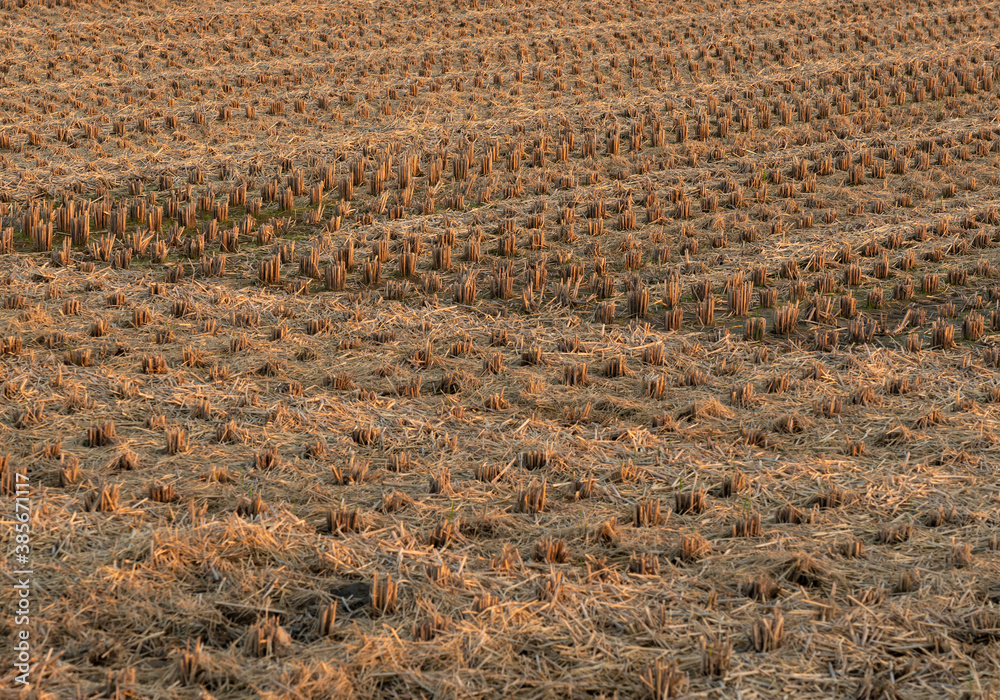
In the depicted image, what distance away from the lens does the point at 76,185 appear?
10.9 m

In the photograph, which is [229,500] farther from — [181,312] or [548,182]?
[548,182]

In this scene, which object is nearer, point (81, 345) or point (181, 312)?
point (81, 345)

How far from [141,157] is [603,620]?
9.49 meters

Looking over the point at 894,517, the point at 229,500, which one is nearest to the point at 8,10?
the point at 229,500

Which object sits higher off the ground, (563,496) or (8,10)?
(8,10)

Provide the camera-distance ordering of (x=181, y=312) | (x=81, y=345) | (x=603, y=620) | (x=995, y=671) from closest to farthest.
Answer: (x=995, y=671), (x=603, y=620), (x=81, y=345), (x=181, y=312)

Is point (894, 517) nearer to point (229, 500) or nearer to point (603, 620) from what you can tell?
point (603, 620)

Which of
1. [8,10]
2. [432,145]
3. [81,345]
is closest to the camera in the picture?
[81,345]

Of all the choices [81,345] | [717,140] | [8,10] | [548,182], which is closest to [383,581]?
[81,345]

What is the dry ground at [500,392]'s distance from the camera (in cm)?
409

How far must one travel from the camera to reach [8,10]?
69.2 ft

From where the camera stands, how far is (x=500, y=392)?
650cm

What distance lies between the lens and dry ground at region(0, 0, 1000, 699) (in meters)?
4.09

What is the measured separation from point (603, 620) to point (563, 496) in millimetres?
1142
